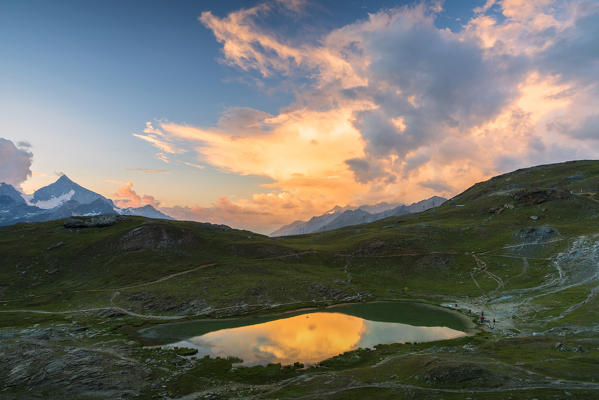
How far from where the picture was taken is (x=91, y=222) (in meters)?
158

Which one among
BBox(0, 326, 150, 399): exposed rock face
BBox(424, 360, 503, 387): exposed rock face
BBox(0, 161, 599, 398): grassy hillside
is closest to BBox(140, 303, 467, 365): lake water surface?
BBox(0, 161, 599, 398): grassy hillside

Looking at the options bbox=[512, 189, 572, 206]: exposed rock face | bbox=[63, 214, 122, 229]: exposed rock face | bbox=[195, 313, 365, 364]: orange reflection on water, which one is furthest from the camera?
bbox=[512, 189, 572, 206]: exposed rock face

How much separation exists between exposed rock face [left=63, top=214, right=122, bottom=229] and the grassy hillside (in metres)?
3.15

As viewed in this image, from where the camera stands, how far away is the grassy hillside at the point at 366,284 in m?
34.9

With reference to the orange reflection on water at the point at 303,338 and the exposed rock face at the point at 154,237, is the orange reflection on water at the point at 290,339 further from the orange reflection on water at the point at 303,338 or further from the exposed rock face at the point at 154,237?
the exposed rock face at the point at 154,237

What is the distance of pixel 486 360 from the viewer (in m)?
37.5

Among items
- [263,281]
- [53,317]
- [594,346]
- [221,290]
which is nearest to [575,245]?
[594,346]

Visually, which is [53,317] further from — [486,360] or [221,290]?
[486,360]

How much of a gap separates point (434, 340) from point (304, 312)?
3508 cm

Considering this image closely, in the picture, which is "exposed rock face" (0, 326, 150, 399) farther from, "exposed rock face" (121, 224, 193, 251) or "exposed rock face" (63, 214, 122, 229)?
"exposed rock face" (63, 214, 122, 229)

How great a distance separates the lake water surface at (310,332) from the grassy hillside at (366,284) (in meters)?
6.13

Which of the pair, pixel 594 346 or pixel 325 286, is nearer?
pixel 594 346

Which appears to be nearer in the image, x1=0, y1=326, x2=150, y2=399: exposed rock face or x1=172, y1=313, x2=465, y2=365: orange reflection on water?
x1=0, y1=326, x2=150, y2=399: exposed rock face

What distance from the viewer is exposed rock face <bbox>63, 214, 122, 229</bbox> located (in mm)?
154625
